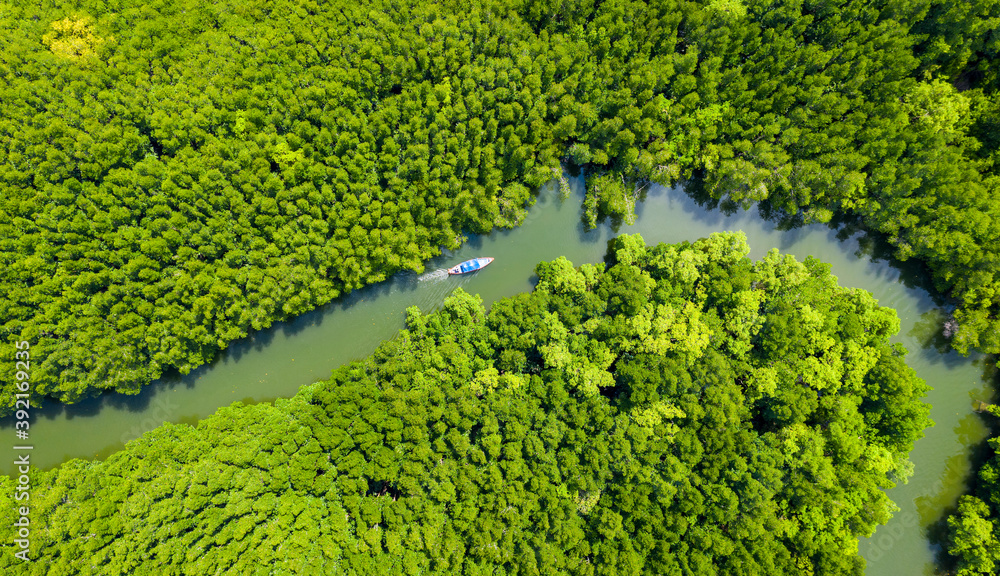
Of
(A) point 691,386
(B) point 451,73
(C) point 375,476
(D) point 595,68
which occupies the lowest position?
(C) point 375,476

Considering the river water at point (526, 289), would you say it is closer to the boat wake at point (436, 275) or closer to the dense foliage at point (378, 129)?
the boat wake at point (436, 275)

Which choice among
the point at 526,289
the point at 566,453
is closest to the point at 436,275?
the point at 526,289

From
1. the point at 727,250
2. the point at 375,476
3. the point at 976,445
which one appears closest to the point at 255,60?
the point at 375,476

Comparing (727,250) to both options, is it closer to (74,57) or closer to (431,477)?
(431,477)

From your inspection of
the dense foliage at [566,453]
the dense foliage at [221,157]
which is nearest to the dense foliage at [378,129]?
A: the dense foliage at [221,157]

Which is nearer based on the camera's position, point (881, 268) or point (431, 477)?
point (431, 477)

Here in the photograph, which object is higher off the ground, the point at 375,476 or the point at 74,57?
the point at 74,57

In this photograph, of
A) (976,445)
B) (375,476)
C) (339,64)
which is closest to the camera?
(375,476)

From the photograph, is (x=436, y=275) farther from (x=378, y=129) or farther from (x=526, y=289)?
(x=378, y=129)
